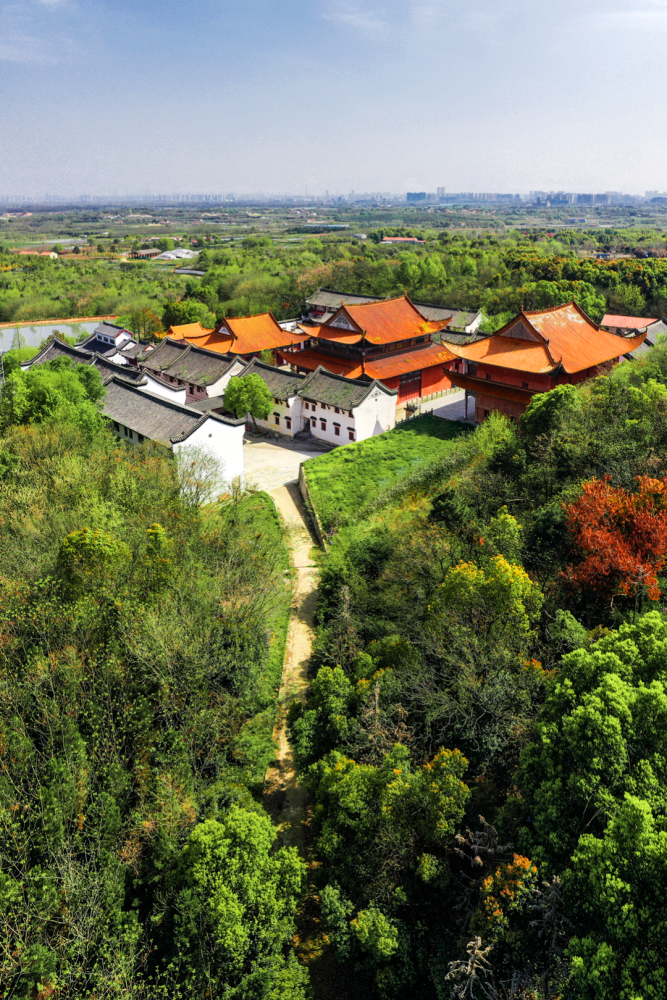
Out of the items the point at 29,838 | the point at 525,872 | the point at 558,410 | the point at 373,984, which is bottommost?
the point at 373,984

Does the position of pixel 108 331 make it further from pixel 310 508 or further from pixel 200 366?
pixel 310 508

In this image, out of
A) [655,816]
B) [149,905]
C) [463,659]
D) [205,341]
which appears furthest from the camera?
[205,341]

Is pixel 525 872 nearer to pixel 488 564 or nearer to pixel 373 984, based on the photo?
pixel 373 984

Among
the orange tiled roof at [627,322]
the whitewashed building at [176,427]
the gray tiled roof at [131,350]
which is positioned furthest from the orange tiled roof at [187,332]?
the orange tiled roof at [627,322]

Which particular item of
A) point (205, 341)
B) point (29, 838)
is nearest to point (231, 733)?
point (29, 838)

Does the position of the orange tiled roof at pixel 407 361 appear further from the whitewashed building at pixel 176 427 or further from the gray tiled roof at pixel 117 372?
the gray tiled roof at pixel 117 372
